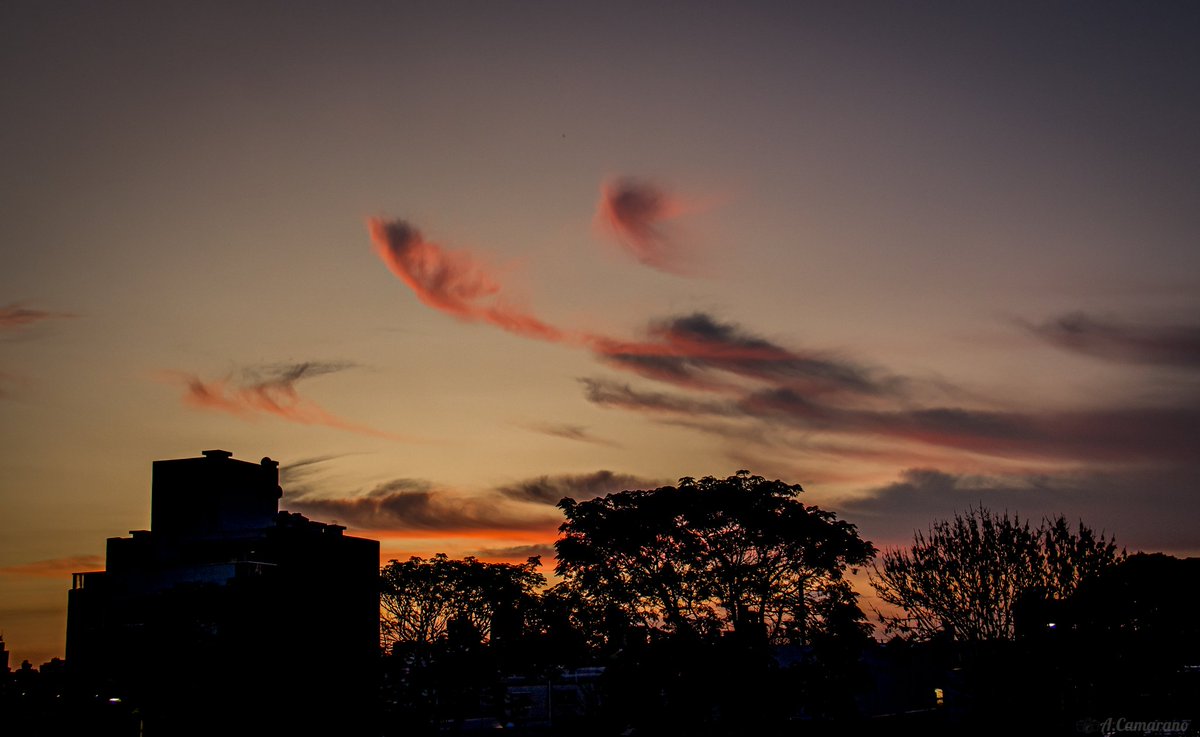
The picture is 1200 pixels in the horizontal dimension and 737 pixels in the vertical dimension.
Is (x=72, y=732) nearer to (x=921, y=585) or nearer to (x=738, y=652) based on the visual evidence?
(x=738, y=652)

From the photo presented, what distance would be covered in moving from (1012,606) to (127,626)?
67.6 metres

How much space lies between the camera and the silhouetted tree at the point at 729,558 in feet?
164

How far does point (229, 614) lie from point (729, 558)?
45.4 metres

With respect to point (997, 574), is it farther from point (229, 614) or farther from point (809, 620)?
point (229, 614)

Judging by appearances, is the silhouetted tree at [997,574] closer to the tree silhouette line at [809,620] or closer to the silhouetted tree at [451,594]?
the tree silhouette line at [809,620]

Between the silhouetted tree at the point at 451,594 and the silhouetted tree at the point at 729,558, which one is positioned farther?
the silhouetted tree at the point at 451,594

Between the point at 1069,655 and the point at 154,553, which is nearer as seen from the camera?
the point at 1069,655

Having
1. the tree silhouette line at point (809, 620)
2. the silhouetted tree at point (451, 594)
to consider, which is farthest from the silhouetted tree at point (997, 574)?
the silhouetted tree at point (451, 594)

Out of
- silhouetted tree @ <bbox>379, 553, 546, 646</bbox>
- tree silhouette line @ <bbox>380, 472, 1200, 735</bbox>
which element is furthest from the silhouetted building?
tree silhouette line @ <bbox>380, 472, 1200, 735</bbox>

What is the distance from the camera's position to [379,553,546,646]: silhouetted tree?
252 ft

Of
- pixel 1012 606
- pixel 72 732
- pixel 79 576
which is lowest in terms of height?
pixel 72 732

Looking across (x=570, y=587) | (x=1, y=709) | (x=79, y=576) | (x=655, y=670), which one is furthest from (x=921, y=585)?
(x=79, y=576)

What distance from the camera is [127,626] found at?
86062 mm

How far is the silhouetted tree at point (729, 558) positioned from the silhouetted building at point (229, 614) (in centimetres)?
3415
